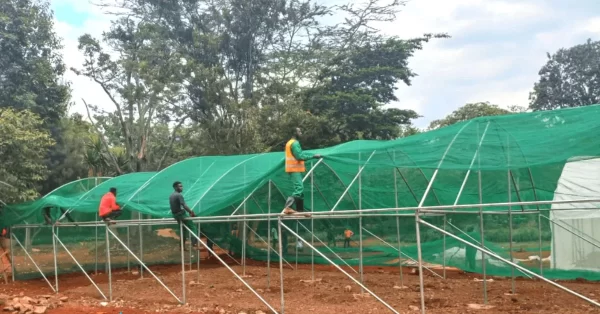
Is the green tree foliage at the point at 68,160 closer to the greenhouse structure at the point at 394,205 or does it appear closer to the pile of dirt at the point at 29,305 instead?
the greenhouse structure at the point at 394,205

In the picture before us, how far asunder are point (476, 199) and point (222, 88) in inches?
502

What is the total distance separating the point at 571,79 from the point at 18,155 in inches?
969

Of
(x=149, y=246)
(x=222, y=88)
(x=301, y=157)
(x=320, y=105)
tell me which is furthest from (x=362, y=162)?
(x=222, y=88)

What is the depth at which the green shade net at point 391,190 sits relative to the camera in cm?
796

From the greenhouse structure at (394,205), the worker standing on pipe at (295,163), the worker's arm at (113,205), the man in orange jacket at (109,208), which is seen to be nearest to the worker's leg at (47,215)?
the greenhouse structure at (394,205)

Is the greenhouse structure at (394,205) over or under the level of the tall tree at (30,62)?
under

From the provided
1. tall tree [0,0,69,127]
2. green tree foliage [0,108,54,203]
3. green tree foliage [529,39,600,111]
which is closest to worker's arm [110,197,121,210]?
green tree foliage [0,108,54,203]

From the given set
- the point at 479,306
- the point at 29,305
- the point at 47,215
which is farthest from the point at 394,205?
the point at 47,215

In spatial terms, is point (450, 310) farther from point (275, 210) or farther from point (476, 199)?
point (275, 210)

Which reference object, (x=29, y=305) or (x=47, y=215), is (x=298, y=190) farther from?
(x=47, y=215)

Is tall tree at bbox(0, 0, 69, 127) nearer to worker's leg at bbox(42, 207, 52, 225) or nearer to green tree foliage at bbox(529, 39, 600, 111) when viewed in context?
worker's leg at bbox(42, 207, 52, 225)

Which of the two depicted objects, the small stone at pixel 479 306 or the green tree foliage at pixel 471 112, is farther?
the green tree foliage at pixel 471 112

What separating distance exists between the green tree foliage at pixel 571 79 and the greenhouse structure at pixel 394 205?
50.8 ft

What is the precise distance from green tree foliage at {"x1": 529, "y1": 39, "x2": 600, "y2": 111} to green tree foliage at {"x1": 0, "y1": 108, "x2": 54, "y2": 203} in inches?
906
